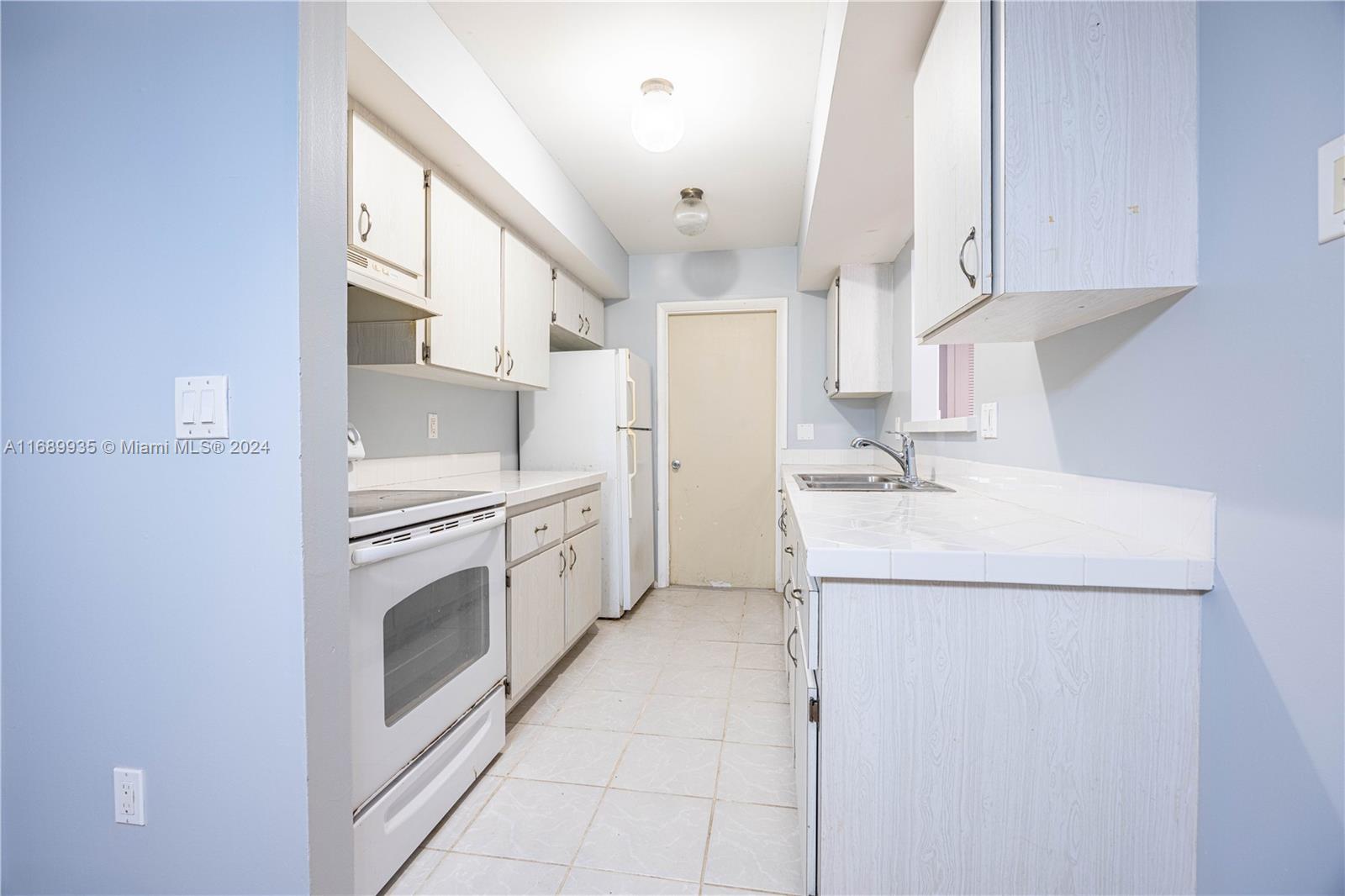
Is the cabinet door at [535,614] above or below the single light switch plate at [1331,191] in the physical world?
below

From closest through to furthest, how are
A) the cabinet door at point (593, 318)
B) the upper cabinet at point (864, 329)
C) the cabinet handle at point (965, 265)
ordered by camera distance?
the cabinet handle at point (965, 265) → the upper cabinet at point (864, 329) → the cabinet door at point (593, 318)

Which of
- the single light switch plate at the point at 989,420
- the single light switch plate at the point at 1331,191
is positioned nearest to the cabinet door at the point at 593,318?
the single light switch plate at the point at 989,420

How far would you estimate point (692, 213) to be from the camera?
284cm

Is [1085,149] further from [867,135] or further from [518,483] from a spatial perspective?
[518,483]

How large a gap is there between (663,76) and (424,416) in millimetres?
1637

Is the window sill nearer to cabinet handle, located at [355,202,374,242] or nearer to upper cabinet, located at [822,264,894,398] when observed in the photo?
upper cabinet, located at [822,264,894,398]

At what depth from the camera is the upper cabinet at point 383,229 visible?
1.63m

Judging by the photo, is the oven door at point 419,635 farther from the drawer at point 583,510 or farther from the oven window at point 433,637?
the drawer at point 583,510

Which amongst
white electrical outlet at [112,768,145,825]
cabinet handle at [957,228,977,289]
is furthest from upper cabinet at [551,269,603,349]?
white electrical outlet at [112,768,145,825]

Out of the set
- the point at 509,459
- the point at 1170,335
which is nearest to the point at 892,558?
the point at 1170,335

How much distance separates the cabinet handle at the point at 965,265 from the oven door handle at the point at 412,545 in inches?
52.2

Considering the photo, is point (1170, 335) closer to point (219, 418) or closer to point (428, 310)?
point (219, 418)

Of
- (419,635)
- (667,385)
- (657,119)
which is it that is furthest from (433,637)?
(667,385)

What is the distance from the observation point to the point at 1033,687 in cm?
97
